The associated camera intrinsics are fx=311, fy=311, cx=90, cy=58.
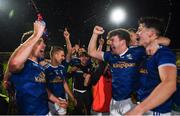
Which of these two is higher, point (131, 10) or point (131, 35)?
point (131, 10)

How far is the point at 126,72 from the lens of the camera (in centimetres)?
624

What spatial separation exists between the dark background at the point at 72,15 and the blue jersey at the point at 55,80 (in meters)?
13.3

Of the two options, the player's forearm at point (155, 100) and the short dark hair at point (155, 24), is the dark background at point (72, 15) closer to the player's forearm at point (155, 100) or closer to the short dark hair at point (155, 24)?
the short dark hair at point (155, 24)

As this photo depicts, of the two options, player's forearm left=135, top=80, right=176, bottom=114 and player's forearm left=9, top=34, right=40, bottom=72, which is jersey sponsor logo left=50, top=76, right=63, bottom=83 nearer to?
player's forearm left=9, top=34, right=40, bottom=72

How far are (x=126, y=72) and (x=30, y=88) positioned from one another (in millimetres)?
2306

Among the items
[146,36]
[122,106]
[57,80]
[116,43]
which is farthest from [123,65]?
[57,80]

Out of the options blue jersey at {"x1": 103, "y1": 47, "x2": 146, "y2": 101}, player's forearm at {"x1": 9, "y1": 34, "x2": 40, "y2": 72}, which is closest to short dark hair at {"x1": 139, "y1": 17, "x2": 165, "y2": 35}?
blue jersey at {"x1": 103, "y1": 47, "x2": 146, "y2": 101}

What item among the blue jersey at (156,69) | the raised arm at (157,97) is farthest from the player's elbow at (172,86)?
the blue jersey at (156,69)

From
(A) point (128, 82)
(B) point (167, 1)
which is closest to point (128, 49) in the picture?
(A) point (128, 82)

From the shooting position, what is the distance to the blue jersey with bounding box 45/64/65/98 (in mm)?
7793

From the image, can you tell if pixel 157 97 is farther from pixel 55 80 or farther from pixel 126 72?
pixel 55 80

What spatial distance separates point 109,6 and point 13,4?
28.4 ft

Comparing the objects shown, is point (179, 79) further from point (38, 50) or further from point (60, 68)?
point (38, 50)

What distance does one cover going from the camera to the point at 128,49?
651cm
